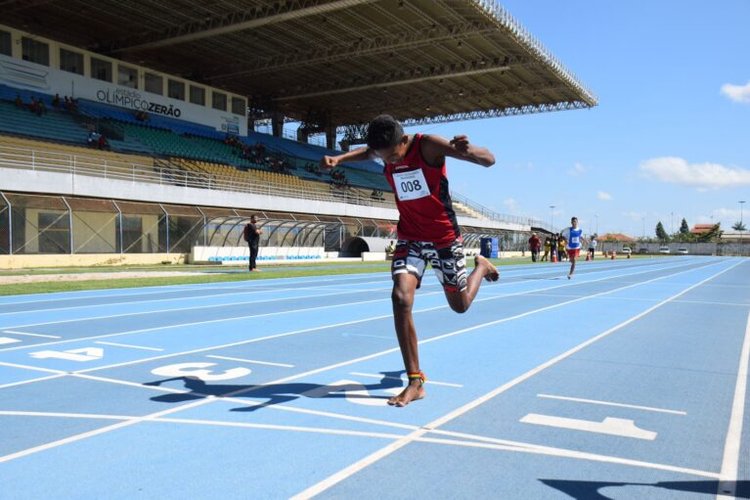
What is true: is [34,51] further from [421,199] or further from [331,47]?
[421,199]

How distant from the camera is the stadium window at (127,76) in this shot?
40.4 m

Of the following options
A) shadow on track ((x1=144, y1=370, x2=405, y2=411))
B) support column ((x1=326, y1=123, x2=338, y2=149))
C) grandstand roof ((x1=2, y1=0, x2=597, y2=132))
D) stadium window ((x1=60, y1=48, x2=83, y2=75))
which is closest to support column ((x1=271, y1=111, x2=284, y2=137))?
grandstand roof ((x1=2, y1=0, x2=597, y2=132))

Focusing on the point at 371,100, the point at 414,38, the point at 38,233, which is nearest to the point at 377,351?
the point at 38,233

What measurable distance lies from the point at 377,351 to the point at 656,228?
200m

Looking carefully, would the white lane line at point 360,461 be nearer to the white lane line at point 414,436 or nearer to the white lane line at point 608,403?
the white lane line at point 414,436

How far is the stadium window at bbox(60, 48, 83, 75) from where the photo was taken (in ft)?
122

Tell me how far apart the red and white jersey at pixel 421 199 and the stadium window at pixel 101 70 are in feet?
128

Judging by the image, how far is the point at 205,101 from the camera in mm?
46812

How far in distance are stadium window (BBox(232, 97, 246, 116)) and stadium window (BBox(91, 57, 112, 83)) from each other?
1112 cm

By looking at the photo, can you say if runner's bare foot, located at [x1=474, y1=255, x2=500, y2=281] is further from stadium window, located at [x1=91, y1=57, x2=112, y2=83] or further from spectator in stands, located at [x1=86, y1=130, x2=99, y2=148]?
stadium window, located at [x1=91, y1=57, x2=112, y2=83]

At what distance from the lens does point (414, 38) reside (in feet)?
129

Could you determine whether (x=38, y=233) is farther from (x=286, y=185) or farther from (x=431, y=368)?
(x=431, y=368)

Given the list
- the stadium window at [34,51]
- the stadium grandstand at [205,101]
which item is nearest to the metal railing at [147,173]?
the stadium grandstand at [205,101]

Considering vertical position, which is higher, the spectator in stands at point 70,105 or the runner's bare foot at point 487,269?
the spectator in stands at point 70,105
